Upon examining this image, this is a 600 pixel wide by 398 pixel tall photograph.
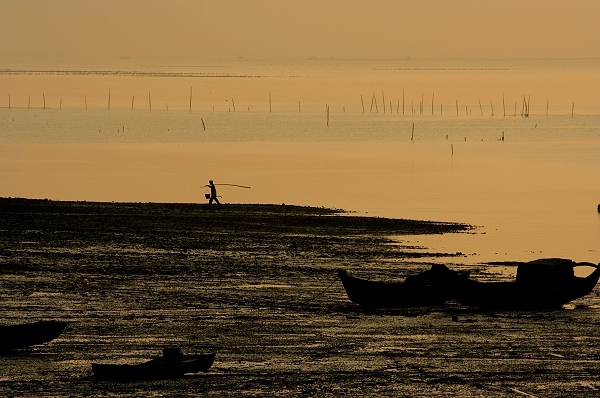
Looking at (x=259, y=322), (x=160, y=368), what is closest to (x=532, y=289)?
(x=259, y=322)

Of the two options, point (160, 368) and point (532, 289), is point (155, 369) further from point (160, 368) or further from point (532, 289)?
point (532, 289)

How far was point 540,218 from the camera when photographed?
50656 millimetres

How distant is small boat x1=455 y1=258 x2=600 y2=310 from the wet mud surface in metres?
0.37

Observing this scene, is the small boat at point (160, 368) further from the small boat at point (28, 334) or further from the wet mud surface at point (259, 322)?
the small boat at point (28, 334)

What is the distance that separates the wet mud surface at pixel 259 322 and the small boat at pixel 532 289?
374 millimetres

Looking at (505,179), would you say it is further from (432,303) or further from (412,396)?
(412,396)

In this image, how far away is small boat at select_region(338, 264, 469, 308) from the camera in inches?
1013

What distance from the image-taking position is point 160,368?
18.5m

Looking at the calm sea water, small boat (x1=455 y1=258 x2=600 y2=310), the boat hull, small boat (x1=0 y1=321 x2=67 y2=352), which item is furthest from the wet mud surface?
the calm sea water

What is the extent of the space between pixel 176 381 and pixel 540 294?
1096 centimetres

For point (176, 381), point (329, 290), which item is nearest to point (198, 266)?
point (329, 290)

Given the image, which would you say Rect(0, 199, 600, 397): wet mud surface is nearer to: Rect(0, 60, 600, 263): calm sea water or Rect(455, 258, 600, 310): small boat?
Rect(455, 258, 600, 310): small boat

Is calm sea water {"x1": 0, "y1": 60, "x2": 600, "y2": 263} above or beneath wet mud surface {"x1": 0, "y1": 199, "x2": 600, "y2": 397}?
above

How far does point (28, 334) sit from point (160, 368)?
294cm
